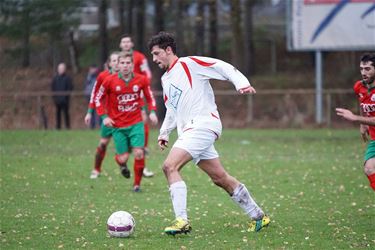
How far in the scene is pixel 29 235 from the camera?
29.5ft

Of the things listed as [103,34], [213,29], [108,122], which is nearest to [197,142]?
[108,122]

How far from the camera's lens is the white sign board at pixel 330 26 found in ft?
86.8

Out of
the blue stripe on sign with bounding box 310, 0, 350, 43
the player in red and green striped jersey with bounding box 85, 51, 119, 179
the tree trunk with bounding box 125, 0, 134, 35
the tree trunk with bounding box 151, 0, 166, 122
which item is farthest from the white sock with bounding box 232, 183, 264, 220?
the tree trunk with bounding box 125, 0, 134, 35

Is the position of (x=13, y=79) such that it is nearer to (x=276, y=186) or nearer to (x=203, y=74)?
(x=276, y=186)

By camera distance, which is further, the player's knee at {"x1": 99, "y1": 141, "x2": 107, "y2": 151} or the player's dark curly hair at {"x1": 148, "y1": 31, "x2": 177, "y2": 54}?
the player's knee at {"x1": 99, "y1": 141, "x2": 107, "y2": 151}

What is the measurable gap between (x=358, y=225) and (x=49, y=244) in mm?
3265

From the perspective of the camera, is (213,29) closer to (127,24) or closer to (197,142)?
(127,24)

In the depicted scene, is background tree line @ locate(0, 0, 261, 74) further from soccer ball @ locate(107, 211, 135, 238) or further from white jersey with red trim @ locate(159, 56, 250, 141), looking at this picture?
soccer ball @ locate(107, 211, 135, 238)

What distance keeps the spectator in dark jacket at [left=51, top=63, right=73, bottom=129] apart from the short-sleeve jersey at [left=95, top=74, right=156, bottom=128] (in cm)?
1387

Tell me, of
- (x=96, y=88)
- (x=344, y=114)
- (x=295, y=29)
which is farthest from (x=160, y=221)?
(x=295, y=29)

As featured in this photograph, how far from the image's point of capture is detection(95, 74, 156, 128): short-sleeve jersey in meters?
13.0

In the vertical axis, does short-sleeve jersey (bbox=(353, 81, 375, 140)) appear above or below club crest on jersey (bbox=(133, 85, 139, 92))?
above

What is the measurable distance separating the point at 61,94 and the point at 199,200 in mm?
15906

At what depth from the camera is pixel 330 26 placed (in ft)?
87.5
